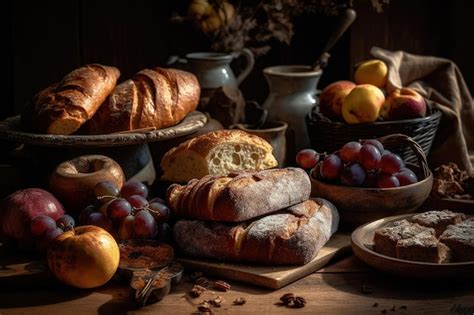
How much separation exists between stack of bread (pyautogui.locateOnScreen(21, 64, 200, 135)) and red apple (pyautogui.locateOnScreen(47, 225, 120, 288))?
726mm

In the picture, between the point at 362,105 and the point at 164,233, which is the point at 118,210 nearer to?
the point at 164,233

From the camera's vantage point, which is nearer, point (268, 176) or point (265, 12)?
point (268, 176)

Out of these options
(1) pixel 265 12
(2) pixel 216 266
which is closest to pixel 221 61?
(1) pixel 265 12

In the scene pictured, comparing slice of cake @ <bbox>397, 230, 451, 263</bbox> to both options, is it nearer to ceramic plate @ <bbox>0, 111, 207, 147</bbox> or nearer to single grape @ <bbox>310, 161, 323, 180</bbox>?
single grape @ <bbox>310, 161, 323, 180</bbox>

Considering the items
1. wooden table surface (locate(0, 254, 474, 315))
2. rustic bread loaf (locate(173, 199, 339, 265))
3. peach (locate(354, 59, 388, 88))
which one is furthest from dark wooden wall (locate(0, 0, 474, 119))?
wooden table surface (locate(0, 254, 474, 315))

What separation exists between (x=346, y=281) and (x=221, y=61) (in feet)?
4.43

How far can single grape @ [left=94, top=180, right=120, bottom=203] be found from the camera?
2.42 m

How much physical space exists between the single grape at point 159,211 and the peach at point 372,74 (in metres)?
1.12

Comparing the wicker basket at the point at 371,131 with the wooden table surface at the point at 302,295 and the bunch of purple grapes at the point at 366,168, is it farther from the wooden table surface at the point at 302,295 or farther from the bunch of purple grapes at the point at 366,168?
the wooden table surface at the point at 302,295

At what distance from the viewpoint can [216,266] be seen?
2.23 metres

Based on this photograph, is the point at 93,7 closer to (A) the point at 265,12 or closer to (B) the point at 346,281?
(A) the point at 265,12

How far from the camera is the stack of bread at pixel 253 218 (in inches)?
87.4

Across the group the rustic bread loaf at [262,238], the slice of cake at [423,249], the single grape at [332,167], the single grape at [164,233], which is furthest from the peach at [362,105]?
the single grape at [164,233]

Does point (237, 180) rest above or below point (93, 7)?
below
